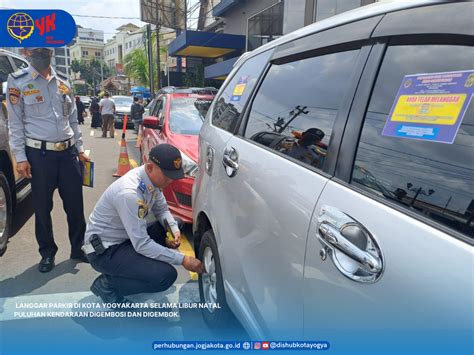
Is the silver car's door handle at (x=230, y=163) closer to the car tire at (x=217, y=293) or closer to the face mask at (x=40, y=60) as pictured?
the car tire at (x=217, y=293)

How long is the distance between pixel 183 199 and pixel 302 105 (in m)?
2.40

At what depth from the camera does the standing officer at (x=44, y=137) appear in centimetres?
291

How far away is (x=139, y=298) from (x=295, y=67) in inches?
78.1

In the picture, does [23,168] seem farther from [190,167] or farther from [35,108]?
[190,167]

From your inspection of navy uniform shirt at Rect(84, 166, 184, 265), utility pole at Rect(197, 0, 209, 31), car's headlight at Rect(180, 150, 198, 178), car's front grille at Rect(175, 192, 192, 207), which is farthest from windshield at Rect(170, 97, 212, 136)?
utility pole at Rect(197, 0, 209, 31)

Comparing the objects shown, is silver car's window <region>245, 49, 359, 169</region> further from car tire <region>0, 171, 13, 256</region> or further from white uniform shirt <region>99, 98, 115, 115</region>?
white uniform shirt <region>99, 98, 115, 115</region>

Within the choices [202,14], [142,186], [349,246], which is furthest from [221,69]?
[349,246]

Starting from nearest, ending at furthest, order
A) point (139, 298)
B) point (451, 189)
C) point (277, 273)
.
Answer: point (451, 189) → point (277, 273) → point (139, 298)

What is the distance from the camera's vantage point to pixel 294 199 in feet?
4.51

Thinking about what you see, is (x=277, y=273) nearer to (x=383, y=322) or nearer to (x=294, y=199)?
(x=294, y=199)

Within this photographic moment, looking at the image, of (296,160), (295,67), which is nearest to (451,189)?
(296,160)

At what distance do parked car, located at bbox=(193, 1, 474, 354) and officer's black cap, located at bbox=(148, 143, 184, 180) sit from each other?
2.05 ft

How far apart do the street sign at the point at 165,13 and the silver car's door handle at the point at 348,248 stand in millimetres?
24751

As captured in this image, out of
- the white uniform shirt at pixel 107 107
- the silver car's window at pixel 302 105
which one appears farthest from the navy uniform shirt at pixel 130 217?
the white uniform shirt at pixel 107 107
